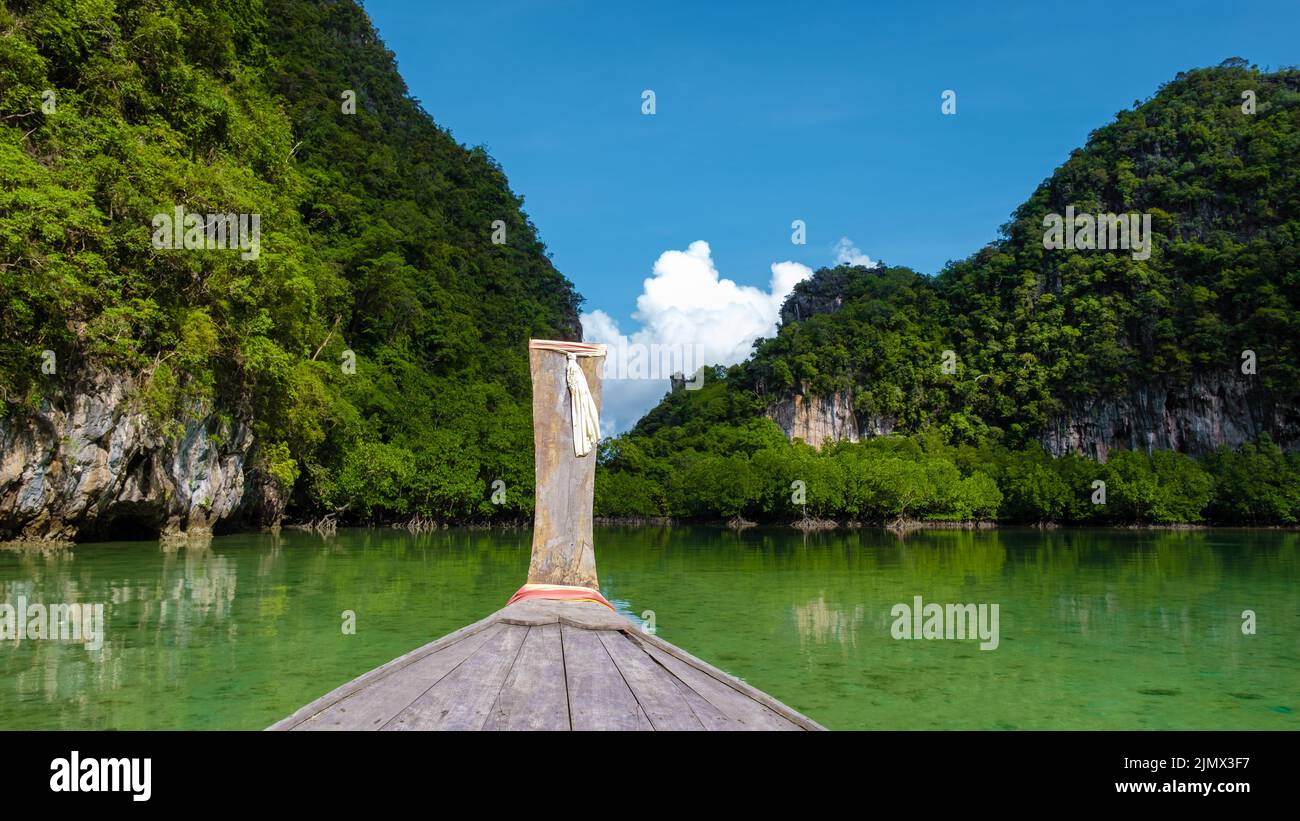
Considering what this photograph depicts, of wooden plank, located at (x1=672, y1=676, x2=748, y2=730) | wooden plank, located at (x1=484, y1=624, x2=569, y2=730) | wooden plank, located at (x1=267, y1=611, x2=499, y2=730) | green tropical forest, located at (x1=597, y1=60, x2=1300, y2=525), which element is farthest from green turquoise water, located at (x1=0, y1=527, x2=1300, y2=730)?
green tropical forest, located at (x1=597, y1=60, x2=1300, y2=525)

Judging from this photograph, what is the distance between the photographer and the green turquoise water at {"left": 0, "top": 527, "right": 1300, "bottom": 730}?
6.25m

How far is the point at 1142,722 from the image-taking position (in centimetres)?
612

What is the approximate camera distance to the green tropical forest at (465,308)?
→ 19.7 m

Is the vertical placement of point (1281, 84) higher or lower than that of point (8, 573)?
higher

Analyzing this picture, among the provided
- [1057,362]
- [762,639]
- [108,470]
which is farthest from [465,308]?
[1057,362]

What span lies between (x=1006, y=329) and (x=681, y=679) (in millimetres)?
104645

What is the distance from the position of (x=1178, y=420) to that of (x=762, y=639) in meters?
86.7

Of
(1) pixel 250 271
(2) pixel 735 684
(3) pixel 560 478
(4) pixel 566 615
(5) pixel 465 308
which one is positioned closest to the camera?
(2) pixel 735 684

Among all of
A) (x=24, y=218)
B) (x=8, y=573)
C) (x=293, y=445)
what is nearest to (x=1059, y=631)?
(x=8, y=573)

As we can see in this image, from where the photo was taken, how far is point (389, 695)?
9.52 ft

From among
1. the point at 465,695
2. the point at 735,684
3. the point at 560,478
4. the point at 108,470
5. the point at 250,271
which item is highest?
the point at 250,271

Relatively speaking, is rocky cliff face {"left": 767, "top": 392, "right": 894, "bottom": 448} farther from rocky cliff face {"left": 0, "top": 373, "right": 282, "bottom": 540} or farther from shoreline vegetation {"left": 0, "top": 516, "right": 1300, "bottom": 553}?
rocky cliff face {"left": 0, "top": 373, "right": 282, "bottom": 540}

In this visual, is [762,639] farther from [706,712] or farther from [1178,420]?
[1178,420]
